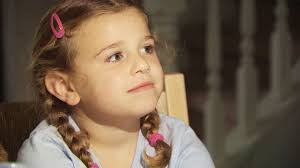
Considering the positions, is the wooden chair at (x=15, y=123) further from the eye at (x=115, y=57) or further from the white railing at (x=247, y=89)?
the white railing at (x=247, y=89)

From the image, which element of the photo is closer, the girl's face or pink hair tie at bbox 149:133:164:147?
the girl's face

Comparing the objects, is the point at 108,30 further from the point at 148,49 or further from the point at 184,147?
the point at 184,147

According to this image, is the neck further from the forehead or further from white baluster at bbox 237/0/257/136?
white baluster at bbox 237/0/257/136

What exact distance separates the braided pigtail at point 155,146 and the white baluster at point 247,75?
1.04 metres

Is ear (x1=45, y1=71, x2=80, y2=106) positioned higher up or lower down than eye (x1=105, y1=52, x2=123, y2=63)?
lower down

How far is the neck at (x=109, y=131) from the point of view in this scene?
0.89 m

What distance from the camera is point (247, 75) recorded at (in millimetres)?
1942

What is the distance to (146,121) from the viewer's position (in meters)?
0.95

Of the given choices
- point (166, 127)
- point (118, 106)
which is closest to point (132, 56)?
point (118, 106)

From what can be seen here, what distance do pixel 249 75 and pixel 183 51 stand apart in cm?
29

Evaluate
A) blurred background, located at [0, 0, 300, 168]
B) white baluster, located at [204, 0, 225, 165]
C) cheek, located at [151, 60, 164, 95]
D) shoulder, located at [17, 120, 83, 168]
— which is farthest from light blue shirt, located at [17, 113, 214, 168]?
white baluster, located at [204, 0, 225, 165]

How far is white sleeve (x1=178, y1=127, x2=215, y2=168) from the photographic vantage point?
2.96 feet

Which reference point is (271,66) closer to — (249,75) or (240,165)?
(249,75)

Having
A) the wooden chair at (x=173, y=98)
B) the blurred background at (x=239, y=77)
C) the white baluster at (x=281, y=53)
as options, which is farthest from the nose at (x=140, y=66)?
the white baluster at (x=281, y=53)
